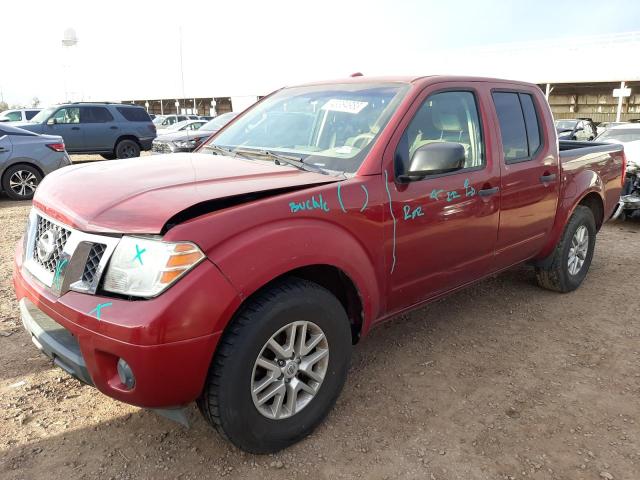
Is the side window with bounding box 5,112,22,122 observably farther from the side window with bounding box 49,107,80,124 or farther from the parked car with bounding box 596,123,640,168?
the parked car with bounding box 596,123,640,168

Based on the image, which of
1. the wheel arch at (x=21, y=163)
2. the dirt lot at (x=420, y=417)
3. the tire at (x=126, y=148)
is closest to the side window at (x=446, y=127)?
the dirt lot at (x=420, y=417)

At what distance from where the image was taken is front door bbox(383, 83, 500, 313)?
115 inches

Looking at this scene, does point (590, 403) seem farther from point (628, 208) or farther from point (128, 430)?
point (628, 208)

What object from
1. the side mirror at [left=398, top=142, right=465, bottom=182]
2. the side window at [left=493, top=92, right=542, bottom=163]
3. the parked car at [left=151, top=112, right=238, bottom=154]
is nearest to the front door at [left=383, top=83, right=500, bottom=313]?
the side mirror at [left=398, top=142, right=465, bottom=182]

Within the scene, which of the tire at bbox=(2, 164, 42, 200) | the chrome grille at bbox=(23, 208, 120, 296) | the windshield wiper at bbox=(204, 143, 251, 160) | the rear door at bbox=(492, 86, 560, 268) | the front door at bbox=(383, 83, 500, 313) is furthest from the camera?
the tire at bbox=(2, 164, 42, 200)

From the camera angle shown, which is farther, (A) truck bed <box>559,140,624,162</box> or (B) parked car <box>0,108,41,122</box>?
(B) parked car <box>0,108,41,122</box>

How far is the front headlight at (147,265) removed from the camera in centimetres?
207

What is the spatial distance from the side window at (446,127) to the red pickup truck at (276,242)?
13 mm

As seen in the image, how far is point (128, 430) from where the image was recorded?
9.07 feet

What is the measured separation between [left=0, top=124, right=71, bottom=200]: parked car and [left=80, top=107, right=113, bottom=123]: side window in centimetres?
497

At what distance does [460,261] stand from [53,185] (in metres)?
2.46

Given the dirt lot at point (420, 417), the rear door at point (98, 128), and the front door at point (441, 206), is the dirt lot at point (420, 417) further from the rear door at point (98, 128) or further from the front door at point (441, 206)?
the rear door at point (98, 128)

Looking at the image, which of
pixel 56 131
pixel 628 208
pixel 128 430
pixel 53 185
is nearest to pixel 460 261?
pixel 128 430

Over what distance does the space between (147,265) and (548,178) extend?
10.6ft
